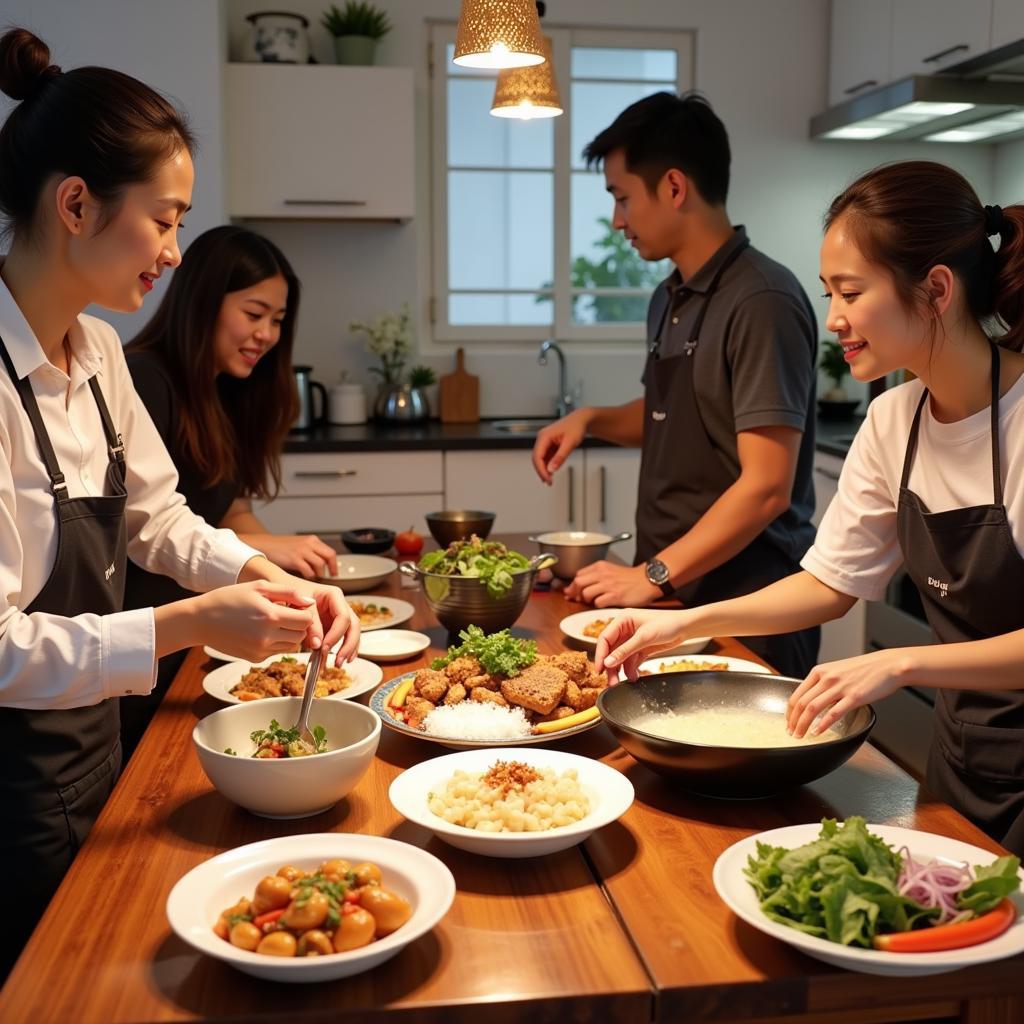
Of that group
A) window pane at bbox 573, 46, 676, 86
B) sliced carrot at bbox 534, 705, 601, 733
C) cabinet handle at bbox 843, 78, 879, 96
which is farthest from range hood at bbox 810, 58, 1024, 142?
sliced carrot at bbox 534, 705, 601, 733

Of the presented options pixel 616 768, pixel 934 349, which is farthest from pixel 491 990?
pixel 934 349

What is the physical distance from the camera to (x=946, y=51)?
3711 mm

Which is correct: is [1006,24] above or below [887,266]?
above

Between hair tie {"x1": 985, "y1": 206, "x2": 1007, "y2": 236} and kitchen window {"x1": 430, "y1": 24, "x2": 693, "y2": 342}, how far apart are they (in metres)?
3.29

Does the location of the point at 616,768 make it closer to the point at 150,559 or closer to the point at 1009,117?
the point at 150,559

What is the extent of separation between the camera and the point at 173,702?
1.79 m

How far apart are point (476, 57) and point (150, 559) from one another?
1.01 meters

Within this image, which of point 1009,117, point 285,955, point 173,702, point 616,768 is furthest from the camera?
point 1009,117

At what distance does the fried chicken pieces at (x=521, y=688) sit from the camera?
1.58 metres

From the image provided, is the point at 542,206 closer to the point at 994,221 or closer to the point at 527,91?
the point at 527,91

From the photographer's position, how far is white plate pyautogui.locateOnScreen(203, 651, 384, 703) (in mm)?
1724

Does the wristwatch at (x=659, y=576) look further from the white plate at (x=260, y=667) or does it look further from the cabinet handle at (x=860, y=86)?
the cabinet handle at (x=860, y=86)

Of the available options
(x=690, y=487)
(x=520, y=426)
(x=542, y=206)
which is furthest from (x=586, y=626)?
(x=542, y=206)

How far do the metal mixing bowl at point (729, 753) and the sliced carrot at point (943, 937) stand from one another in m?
0.30
